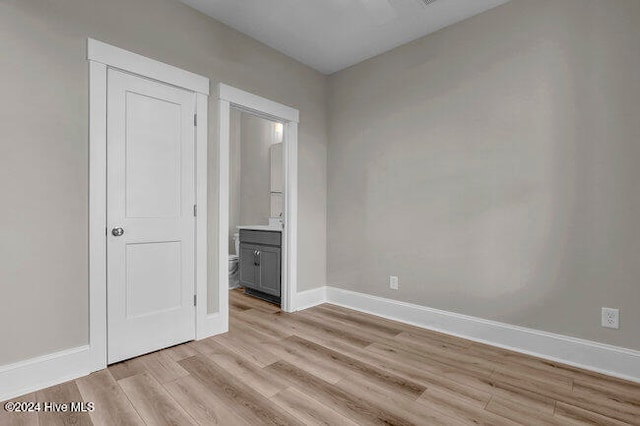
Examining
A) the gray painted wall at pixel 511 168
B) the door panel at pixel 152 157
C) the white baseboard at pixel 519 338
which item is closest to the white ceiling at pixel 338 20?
the gray painted wall at pixel 511 168

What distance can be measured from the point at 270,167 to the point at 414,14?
289 cm

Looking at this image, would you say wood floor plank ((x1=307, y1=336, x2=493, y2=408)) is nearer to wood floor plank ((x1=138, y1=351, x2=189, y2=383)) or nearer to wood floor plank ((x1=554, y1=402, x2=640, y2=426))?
wood floor plank ((x1=554, y1=402, x2=640, y2=426))

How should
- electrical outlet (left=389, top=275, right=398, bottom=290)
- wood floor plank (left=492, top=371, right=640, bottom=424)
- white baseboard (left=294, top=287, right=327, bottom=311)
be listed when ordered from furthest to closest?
white baseboard (left=294, top=287, right=327, bottom=311), electrical outlet (left=389, top=275, right=398, bottom=290), wood floor plank (left=492, top=371, right=640, bottom=424)

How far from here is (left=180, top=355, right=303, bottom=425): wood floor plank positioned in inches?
64.6

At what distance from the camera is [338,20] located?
9.16 ft

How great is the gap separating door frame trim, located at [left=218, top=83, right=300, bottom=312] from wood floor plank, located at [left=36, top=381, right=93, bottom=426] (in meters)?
1.13

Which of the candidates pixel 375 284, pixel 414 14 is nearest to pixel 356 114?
pixel 414 14

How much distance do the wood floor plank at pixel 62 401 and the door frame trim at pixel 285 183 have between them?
3.71 feet

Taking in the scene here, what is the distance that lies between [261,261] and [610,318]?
3.16 meters

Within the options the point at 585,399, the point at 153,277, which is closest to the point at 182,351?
the point at 153,277

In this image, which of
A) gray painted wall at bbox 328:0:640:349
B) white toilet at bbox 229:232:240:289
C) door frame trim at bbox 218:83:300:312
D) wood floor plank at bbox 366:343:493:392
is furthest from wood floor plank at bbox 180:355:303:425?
white toilet at bbox 229:232:240:289

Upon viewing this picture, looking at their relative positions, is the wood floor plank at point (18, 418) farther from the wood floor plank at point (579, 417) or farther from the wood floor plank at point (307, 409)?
the wood floor plank at point (579, 417)

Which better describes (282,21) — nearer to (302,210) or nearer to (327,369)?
(302,210)

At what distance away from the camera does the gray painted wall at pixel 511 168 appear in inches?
83.2
